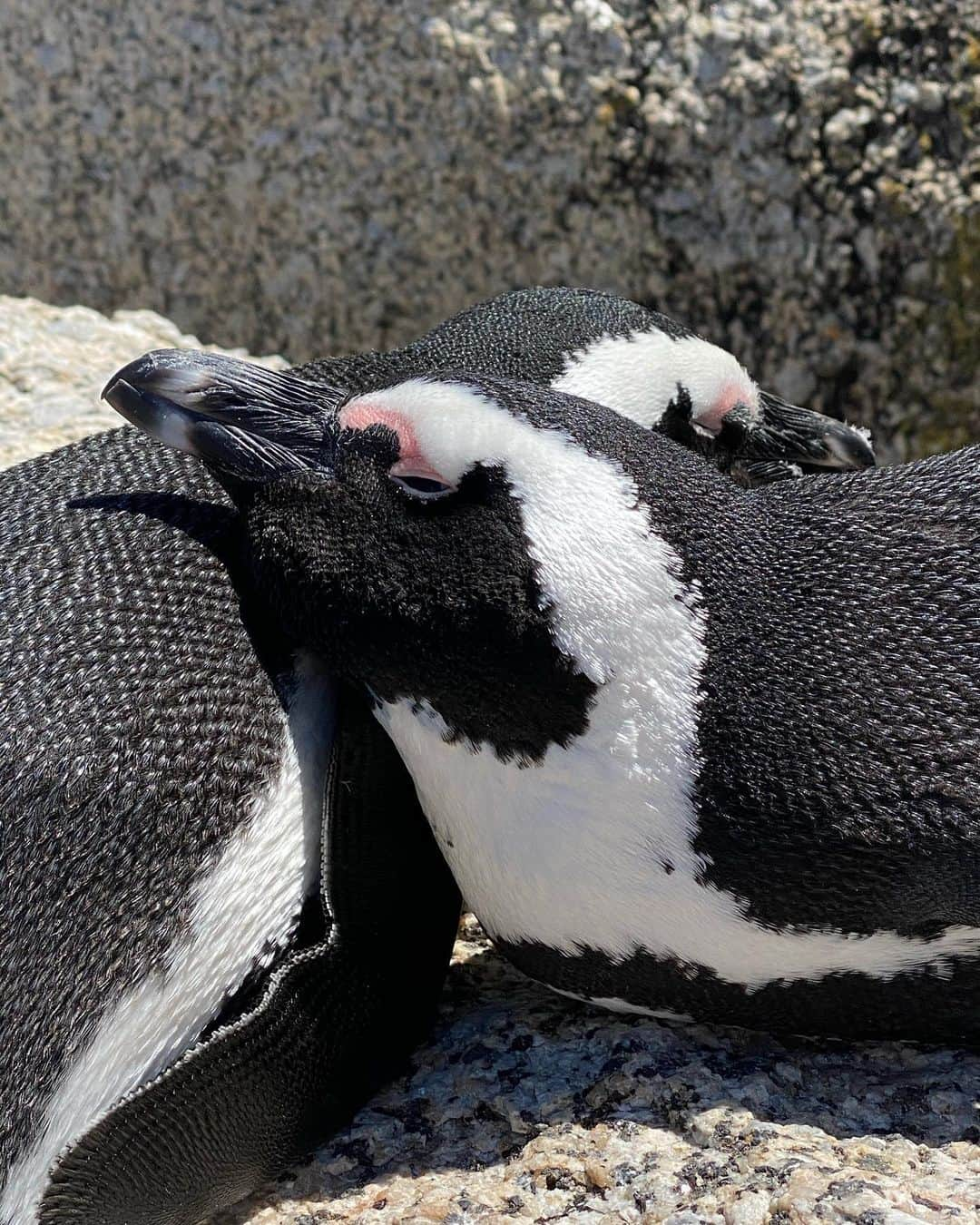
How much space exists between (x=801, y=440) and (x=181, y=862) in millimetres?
970

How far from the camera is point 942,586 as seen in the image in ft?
3.94

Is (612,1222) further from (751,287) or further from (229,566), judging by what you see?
(751,287)

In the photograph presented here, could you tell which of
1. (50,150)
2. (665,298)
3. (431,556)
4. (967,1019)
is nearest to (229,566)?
(431,556)

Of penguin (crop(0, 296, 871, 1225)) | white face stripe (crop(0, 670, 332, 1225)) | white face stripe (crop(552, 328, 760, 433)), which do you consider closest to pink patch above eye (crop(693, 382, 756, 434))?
white face stripe (crop(552, 328, 760, 433))

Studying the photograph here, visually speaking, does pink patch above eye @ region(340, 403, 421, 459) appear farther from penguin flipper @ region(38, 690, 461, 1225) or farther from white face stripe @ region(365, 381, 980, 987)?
penguin flipper @ region(38, 690, 461, 1225)

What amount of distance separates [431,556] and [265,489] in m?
0.18

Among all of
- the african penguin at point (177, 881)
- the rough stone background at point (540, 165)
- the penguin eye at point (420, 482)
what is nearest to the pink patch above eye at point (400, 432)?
the penguin eye at point (420, 482)

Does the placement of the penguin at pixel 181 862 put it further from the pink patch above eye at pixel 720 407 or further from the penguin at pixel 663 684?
the pink patch above eye at pixel 720 407

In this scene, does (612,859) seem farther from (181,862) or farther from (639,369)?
(639,369)

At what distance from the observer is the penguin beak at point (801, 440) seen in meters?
1.83

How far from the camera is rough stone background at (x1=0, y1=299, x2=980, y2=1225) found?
3.76ft

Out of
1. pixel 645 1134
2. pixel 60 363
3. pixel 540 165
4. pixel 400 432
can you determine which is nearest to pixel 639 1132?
pixel 645 1134

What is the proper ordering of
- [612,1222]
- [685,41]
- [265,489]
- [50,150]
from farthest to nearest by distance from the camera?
[50,150]
[685,41]
[265,489]
[612,1222]

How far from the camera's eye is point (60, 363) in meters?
2.33
